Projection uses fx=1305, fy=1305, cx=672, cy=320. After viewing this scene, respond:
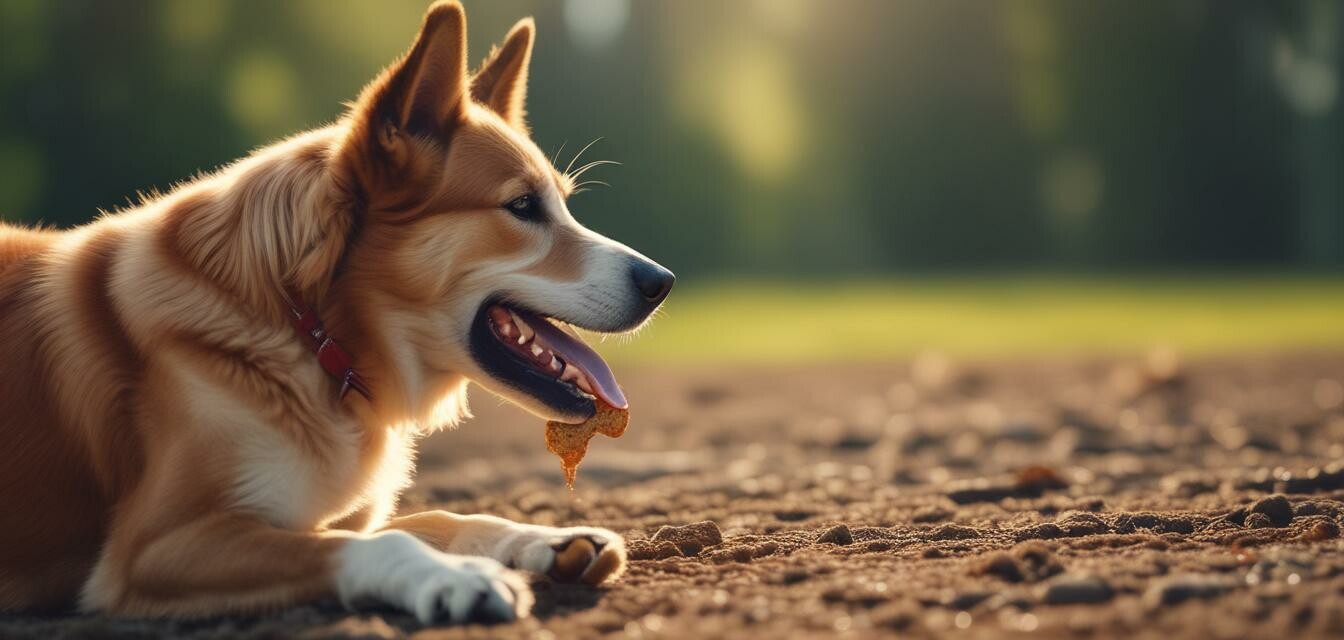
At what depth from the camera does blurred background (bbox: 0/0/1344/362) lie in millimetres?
23609

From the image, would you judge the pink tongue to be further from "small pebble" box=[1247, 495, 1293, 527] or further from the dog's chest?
"small pebble" box=[1247, 495, 1293, 527]

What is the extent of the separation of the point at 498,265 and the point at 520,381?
409mm

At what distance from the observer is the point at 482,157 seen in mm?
4586

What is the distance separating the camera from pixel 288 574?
12.3ft

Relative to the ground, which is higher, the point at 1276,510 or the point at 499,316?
the point at 1276,510

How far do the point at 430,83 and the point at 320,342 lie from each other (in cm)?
97

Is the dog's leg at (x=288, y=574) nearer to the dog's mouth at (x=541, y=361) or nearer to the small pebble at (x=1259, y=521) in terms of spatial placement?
the dog's mouth at (x=541, y=361)

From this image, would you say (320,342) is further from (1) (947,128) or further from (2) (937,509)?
(1) (947,128)

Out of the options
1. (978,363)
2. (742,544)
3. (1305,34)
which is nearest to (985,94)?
(1305,34)

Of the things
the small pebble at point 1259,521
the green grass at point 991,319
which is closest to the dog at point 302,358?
the small pebble at point 1259,521

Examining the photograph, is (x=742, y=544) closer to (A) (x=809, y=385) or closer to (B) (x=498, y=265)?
(B) (x=498, y=265)

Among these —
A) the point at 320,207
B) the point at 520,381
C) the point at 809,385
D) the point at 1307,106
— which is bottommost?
the point at 809,385

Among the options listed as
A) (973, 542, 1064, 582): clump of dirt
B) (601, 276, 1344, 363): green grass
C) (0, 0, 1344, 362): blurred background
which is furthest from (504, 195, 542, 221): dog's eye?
(0, 0, 1344, 362): blurred background

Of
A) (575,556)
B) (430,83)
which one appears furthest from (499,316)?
(575,556)
